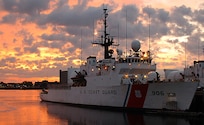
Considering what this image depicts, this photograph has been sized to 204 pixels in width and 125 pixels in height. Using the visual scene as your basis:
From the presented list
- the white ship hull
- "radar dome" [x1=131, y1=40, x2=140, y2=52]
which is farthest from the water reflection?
"radar dome" [x1=131, y1=40, x2=140, y2=52]

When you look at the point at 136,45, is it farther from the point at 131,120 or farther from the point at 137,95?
the point at 131,120

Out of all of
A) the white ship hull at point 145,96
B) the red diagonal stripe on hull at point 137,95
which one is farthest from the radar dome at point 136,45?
the red diagonal stripe on hull at point 137,95

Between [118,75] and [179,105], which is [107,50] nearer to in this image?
[118,75]

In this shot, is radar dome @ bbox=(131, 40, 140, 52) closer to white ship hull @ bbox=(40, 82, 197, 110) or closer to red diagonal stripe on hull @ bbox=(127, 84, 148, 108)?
white ship hull @ bbox=(40, 82, 197, 110)

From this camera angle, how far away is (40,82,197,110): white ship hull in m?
27.0

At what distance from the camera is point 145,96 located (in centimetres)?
2914

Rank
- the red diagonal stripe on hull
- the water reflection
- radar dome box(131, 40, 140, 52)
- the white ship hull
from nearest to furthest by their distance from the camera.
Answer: the water reflection → the white ship hull → the red diagonal stripe on hull → radar dome box(131, 40, 140, 52)

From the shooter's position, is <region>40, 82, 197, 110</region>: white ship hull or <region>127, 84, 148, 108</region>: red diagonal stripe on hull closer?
<region>40, 82, 197, 110</region>: white ship hull

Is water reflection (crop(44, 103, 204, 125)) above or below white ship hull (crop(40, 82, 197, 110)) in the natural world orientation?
below

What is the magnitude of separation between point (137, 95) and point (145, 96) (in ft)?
2.69

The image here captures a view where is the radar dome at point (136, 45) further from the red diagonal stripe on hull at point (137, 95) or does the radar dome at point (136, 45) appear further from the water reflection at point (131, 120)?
the water reflection at point (131, 120)

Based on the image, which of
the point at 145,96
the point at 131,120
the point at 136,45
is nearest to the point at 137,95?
the point at 145,96

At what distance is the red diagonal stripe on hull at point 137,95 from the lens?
29.1 m

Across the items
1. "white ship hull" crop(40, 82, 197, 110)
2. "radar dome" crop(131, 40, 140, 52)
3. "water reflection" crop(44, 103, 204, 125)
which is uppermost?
"radar dome" crop(131, 40, 140, 52)
